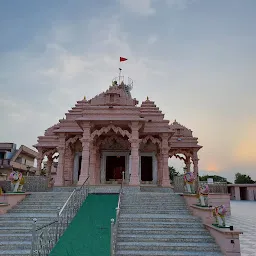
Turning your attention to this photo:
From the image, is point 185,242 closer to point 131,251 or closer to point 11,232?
point 131,251

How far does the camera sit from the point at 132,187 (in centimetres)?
1412

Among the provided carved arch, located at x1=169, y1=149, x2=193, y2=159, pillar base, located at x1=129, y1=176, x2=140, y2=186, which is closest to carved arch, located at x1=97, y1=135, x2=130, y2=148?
→ pillar base, located at x1=129, y1=176, x2=140, y2=186

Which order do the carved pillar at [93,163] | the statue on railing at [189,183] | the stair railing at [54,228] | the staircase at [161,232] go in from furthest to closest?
the carved pillar at [93,163] < the statue on railing at [189,183] < the staircase at [161,232] < the stair railing at [54,228]

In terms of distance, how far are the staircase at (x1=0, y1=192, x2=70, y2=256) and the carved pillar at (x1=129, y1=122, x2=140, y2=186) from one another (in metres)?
4.22

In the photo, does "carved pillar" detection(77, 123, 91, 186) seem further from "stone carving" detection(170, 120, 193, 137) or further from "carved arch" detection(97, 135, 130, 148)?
"stone carving" detection(170, 120, 193, 137)

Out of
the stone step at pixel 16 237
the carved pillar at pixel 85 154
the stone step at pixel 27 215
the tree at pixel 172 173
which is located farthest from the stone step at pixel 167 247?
the tree at pixel 172 173

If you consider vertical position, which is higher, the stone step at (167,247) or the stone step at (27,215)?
the stone step at (27,215)

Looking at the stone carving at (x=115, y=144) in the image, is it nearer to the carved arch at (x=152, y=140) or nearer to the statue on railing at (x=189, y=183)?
the carved arch at (x=152, y=140)

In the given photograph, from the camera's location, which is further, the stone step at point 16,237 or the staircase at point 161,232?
the stone step at point 16,237

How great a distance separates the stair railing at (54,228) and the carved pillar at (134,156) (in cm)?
338

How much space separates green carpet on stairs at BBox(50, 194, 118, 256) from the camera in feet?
23.4

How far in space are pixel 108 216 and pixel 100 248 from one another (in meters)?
2.38

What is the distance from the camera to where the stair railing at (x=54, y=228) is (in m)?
6.42

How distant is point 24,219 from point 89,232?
297 centimetres
